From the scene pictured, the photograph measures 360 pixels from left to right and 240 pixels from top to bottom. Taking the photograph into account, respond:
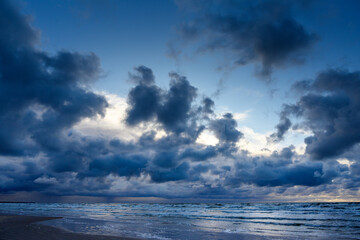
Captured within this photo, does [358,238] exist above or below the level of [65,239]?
below

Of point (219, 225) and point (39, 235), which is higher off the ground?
point (39, 235)

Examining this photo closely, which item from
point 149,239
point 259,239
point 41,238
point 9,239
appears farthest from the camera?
point 259,239

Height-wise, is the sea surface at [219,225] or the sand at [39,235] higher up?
the sand at [39,235]

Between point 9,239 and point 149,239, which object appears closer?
point 9,239

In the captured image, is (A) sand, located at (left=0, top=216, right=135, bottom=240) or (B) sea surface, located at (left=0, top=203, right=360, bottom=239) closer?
(A) sand, located at (left=0, top=216, right=135, bottom=240)

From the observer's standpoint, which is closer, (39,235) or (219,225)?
(39,235)

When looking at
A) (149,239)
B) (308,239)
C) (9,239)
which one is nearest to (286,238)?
(308,239)

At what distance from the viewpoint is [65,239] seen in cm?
1612

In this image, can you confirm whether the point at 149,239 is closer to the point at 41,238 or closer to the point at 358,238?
the point at 41,238

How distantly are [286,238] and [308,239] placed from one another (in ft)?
5.85

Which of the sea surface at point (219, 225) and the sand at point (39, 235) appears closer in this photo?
the sand at point (39, 235)

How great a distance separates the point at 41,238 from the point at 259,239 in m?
16.9

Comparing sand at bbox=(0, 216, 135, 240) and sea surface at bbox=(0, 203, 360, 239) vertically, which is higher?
sand at bbox=(0, 216, 135, 240)

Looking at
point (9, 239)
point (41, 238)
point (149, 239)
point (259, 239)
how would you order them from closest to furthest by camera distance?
→ point (9, 239)
point (41, 238)
point (149, 239)
point (259, 239)
